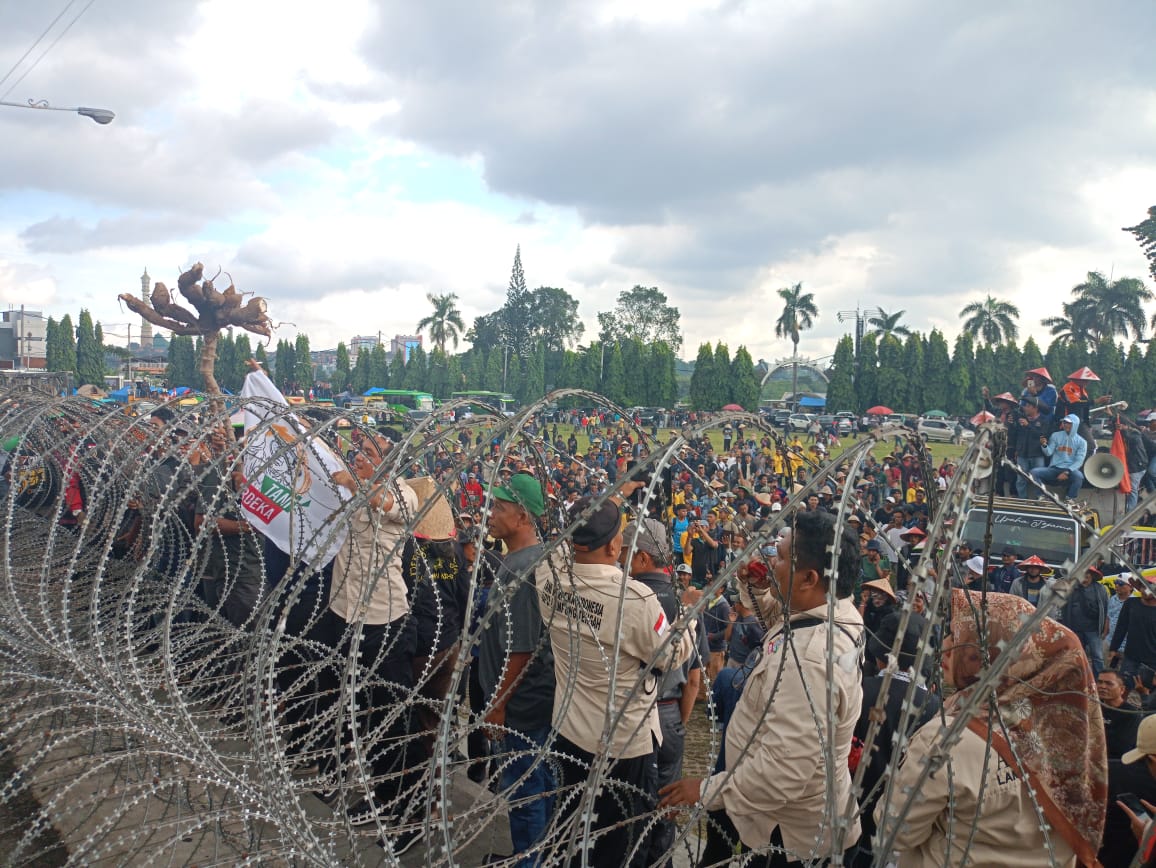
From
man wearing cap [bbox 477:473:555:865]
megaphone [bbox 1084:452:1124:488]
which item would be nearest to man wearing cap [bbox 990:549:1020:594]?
megaphone [bbox 1084:452:1124:488]

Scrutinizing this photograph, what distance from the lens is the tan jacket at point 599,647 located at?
3.47m

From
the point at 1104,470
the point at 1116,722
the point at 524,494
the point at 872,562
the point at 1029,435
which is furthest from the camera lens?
the point at 1029,435

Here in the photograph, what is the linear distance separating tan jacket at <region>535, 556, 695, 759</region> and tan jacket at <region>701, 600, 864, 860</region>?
1.86ft

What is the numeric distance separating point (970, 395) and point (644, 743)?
49.0 m

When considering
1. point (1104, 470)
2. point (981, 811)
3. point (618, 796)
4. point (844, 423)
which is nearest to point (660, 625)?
point (618, 796)

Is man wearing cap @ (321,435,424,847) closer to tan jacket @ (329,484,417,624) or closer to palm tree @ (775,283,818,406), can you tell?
tan jacket @ (329,484,417,624)

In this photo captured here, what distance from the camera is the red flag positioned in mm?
13656

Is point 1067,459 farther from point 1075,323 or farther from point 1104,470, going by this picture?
point 1075,323

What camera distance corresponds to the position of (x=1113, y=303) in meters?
60.5

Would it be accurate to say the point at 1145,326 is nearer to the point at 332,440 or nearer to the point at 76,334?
the point at 332,440

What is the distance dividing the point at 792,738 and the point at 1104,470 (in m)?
13.6

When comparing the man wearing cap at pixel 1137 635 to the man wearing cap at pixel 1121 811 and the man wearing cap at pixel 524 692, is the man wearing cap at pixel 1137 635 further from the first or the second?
the man wearing cap at pixel 524 692

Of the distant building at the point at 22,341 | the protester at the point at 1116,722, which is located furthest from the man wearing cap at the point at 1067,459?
the distant building at the point at 22,341

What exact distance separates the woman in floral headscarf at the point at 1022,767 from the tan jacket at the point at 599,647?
1.22 m
